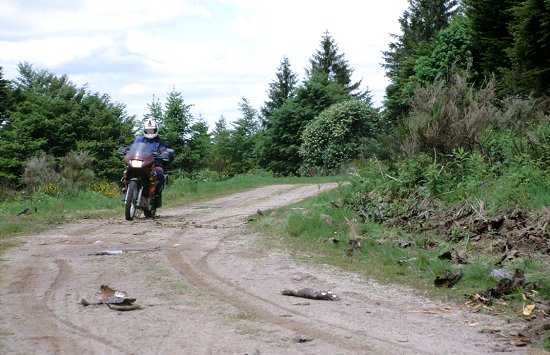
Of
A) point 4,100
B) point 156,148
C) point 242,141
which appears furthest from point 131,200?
point 242,141

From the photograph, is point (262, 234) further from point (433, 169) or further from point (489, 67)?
point (489, 67)

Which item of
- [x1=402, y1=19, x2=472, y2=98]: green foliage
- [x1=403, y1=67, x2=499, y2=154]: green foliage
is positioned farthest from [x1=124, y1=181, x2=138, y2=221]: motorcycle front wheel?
[x1=402, y1=19, x2=472, y2=98]: green foliage

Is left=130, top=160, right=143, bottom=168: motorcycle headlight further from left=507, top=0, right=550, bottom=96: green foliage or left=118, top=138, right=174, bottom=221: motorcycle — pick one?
left=507, top=0, right=550, bottom=96: green foliage

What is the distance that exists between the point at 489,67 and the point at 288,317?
2580 centimetres

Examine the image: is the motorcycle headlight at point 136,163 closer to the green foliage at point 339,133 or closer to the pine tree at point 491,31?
the pine tree at point 491,31

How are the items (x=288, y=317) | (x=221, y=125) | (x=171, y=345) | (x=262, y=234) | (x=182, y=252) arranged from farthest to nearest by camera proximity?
(x=221, y=125)
(x=262, y=234)
(x=182, y=252)
(x=288, y=317)
(x=171, y=345)

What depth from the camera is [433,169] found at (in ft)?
37.0

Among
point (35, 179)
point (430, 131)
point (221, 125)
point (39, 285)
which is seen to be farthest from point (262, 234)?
point (221, 125)

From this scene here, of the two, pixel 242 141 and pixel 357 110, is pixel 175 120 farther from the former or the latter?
pixel 242 141

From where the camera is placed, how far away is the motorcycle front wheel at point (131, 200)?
45.5 ft

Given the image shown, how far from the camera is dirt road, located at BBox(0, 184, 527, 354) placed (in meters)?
5.17

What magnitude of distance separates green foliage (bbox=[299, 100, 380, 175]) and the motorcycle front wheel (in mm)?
25702

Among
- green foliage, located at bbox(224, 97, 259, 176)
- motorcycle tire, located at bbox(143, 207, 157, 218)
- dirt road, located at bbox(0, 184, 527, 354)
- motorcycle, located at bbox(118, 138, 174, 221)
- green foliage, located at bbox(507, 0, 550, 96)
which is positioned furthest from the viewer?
green foliage, located at bbox(224, 97, 259, 176)

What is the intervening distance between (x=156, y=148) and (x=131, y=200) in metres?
1.42
